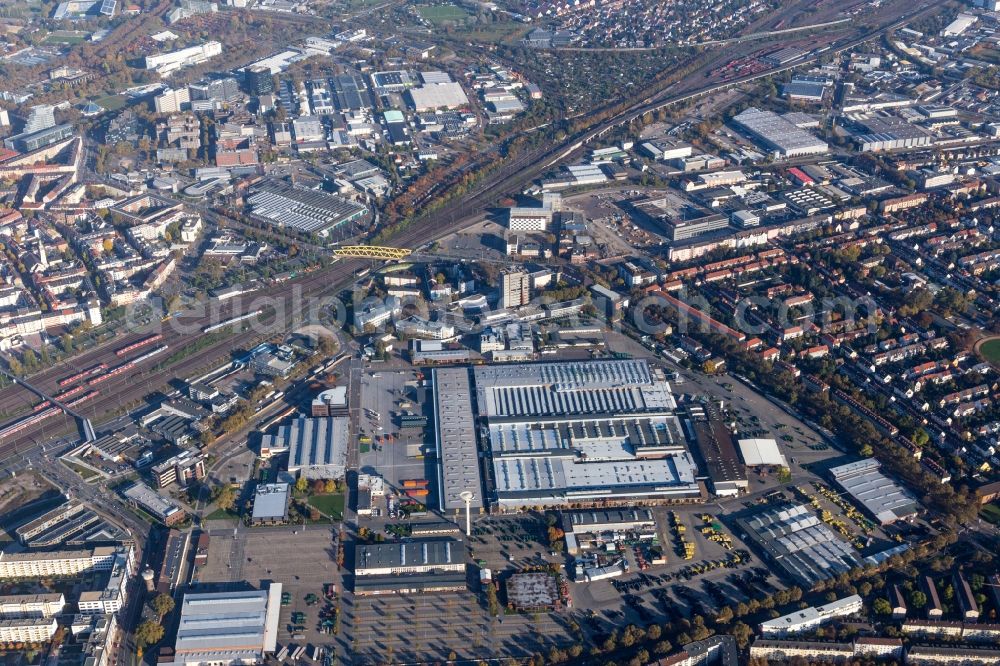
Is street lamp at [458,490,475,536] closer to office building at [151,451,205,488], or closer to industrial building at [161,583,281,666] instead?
industrial building at [161,583,281,666]

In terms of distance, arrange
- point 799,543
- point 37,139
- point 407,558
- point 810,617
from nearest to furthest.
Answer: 1. point 810,617
2. point 407,558
3. point 799,543
4. point 37,139

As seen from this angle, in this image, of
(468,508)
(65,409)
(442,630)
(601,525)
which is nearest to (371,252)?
(65,409)

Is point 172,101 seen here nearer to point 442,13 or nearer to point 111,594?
point 442,13

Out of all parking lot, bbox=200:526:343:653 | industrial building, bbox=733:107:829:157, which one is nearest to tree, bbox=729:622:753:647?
parking lot, bbox=200:526:343:653

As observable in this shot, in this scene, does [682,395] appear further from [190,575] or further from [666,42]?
[666,42]

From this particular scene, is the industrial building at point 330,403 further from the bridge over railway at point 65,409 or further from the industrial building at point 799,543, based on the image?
the industrial building at point 799,543
